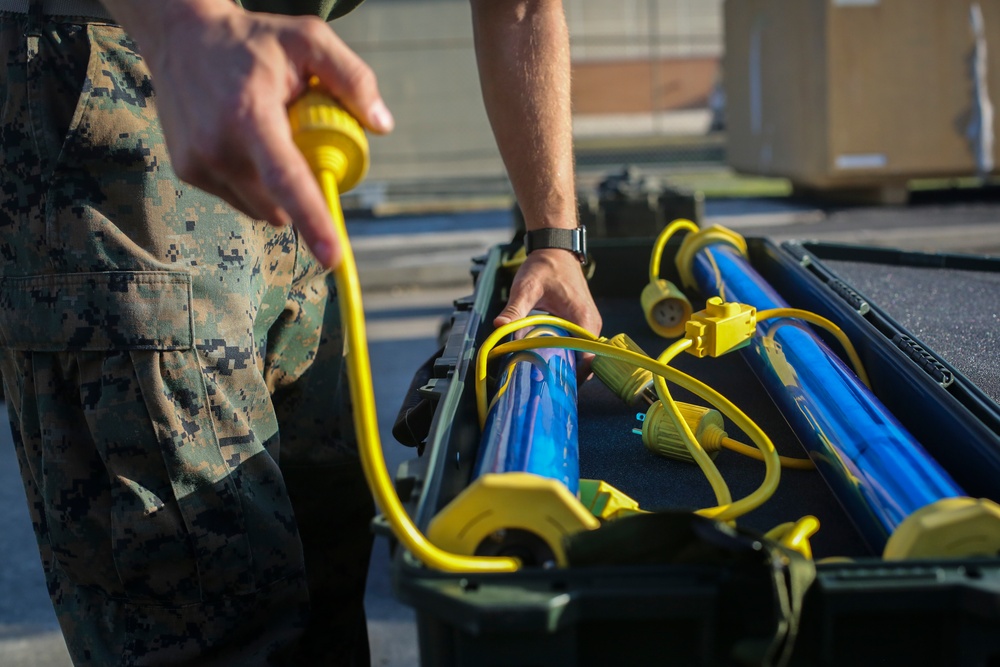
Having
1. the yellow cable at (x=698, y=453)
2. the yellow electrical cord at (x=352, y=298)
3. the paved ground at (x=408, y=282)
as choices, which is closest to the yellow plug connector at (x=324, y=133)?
the yellow electrical cord at (x=352, y=298)

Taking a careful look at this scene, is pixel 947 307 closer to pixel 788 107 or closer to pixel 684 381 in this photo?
pixel 684 381

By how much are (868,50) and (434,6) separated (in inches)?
234

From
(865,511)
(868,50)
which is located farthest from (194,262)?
(868,50)

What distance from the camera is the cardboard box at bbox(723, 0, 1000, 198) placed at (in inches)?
241

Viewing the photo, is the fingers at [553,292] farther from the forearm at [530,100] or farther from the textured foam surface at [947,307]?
the textured foam surface at [947,307]

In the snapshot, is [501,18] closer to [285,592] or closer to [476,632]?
[285,592]

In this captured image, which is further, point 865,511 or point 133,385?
point 133,385

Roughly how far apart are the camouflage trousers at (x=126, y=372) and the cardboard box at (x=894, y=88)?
580cm

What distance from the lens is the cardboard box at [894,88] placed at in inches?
241

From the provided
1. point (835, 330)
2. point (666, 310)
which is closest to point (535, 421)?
point (835, 330)

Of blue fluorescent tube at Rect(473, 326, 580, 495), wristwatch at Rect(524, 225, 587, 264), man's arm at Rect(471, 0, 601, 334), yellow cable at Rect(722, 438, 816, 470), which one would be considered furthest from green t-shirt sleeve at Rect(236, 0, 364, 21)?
yellow cable at Rect(722, 438, 816, 470)

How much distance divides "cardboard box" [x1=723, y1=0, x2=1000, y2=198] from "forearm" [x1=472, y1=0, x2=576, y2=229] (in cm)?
516

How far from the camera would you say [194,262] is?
4.26ft

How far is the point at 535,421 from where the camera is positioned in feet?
3.40
